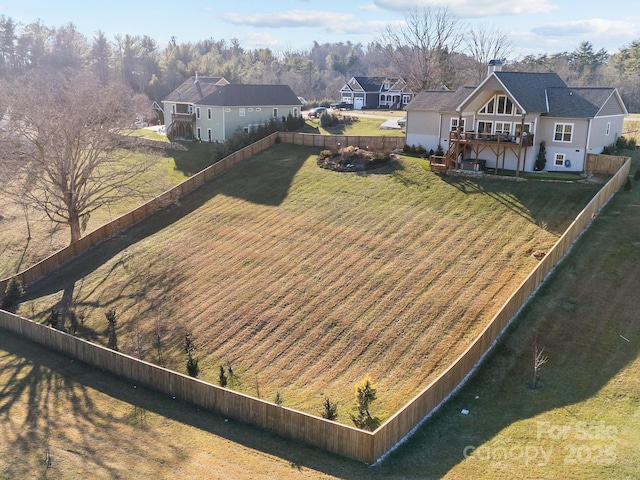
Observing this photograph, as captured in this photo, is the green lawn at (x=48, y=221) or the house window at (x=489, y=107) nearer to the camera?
the house window at (x=489, y=107)

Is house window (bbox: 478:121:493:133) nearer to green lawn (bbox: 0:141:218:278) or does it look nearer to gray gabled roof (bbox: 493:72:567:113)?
gray gabled roof (bbox: 493:72:567:113)

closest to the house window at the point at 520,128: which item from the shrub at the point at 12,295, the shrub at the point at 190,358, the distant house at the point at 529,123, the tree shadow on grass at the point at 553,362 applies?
the distant house at the point at 529,123

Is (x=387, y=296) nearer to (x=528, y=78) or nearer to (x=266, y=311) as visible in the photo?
(x=266, y=311)

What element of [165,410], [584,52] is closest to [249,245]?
[165,410]

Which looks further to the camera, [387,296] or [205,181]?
[205,181]

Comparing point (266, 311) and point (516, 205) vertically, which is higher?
point (516, 205)

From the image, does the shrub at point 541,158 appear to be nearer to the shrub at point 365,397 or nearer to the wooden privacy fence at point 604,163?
the wooden privacy fence at point 604,163
